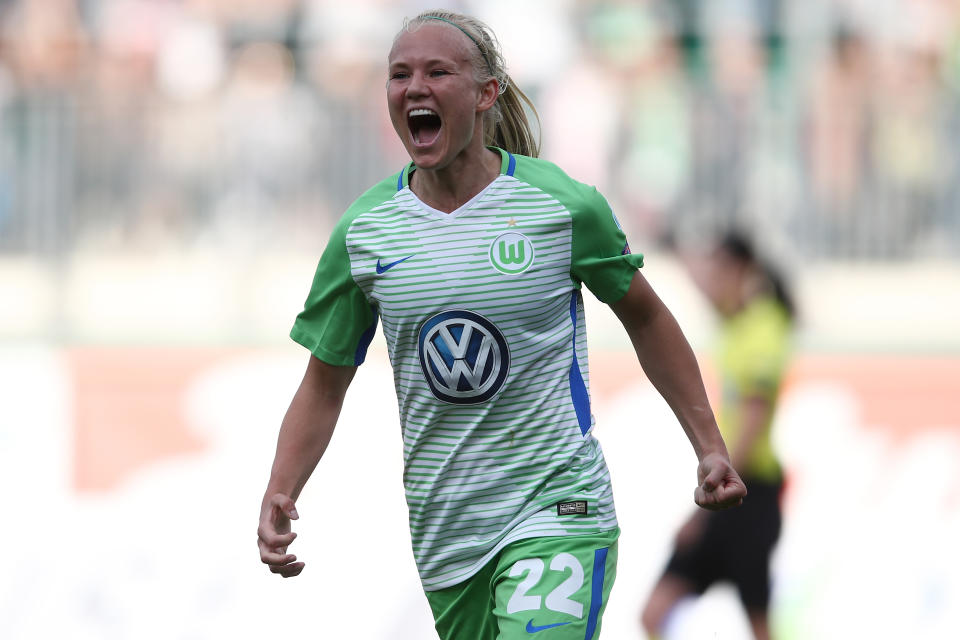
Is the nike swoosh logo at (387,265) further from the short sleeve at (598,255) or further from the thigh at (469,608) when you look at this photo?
the thigh at (469,608)

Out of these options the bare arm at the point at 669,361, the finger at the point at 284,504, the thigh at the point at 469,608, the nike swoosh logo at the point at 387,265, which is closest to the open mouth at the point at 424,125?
the nike swoosh logo at the point at 387,265

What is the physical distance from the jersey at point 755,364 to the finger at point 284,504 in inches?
125

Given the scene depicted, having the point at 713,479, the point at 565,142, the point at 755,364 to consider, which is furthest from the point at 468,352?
the point at 565,142

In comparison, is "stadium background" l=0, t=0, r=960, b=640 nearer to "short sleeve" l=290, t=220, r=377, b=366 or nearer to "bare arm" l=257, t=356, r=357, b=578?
"bare arm" l=257, t=356, r=357, b=578

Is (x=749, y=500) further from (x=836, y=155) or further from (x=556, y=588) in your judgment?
(x=836, y=155)

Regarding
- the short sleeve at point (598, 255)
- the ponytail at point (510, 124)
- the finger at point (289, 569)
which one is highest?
the ponytail at point (510, 124)

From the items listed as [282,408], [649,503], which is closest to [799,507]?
[649,503]

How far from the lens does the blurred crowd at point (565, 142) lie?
32.1 feet

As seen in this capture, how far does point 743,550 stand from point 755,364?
782 millimetres

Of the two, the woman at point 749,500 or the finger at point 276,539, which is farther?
the woman at point 749,500

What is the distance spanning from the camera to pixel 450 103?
11.5 feet

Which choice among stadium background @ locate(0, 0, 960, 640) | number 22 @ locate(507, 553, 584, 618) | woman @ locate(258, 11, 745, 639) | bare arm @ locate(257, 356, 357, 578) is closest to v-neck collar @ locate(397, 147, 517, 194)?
woman @ locate(258, 11, 745, 639)

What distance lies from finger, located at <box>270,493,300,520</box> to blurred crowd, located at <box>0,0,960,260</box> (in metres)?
6.25

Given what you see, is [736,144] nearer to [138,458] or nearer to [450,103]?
[138,458]
